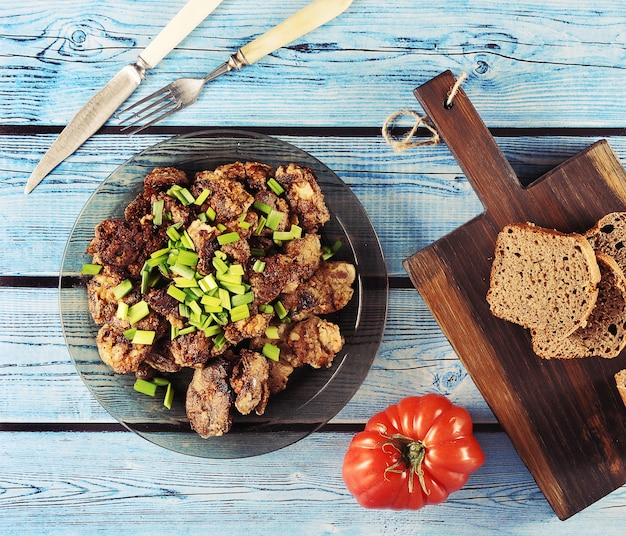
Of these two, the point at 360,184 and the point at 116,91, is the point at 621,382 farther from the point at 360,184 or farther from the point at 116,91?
the point at 116,91

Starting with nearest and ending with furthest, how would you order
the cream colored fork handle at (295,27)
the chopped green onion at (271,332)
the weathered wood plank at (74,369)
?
1. the chopped green onion at (271,332)
2. the cream colored fork handle at (295,27)
3. the weathered wood plank at (74,369)

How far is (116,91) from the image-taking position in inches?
69.9

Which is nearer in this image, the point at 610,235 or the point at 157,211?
the point at 157,211

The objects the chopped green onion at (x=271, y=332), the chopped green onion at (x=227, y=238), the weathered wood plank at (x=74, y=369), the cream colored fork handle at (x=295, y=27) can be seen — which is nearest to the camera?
the chopped green onion at (x=227, y=238)

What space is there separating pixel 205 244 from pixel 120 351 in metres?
0.36

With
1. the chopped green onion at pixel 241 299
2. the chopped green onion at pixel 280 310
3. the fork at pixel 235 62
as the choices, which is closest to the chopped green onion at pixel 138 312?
the chopped green onion at pixel 241 299

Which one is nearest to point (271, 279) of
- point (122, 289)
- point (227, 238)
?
point (227, 238)

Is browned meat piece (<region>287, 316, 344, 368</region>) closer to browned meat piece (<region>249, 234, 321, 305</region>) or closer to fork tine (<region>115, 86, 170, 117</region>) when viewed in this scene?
browned meat piece (<region>249, 234, 321, 305</region>)

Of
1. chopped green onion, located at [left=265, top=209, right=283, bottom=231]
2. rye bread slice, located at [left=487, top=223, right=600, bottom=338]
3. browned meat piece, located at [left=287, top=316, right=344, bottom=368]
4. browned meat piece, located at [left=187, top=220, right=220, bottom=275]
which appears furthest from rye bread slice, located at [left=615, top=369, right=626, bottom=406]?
browned meat piece, located at [left=187, top=220, right=220, bottom=275]

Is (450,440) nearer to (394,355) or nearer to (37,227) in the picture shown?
(394,355)

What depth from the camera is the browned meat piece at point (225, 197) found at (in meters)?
1.51

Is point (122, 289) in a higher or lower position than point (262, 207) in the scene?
lower

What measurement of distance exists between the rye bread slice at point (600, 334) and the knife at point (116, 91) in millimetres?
1337

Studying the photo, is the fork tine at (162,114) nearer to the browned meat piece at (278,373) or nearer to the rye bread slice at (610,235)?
the browned meat piece at (278,373)
